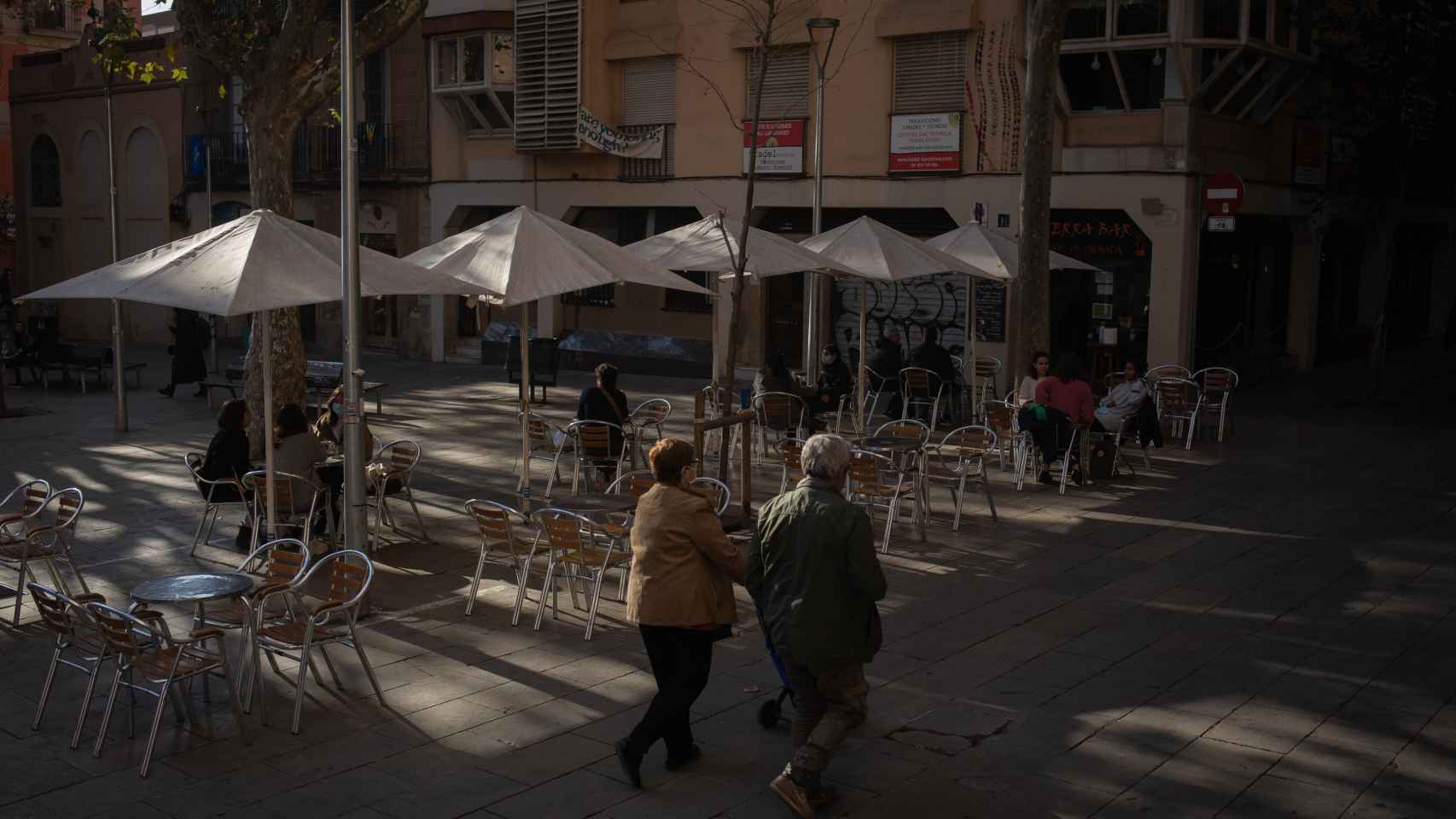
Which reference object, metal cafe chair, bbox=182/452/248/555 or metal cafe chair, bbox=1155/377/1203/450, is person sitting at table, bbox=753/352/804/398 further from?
metal cafe chair, bbox=182/452/248/555

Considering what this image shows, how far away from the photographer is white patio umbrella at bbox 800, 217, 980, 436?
14156mm

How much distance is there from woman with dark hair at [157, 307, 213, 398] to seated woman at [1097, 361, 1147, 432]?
13894mm

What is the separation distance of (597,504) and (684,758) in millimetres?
3060

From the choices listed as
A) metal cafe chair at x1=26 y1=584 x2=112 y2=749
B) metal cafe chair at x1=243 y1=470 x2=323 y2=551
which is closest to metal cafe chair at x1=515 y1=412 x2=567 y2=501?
metal cafe chair at x1=243 y1=470 x2=323 y2=551

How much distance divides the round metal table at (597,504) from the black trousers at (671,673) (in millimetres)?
2883

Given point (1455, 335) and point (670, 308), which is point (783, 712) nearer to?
point (670, 308)

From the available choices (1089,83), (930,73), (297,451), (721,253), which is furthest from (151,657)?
(930,73)

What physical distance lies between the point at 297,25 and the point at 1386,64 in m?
16.6

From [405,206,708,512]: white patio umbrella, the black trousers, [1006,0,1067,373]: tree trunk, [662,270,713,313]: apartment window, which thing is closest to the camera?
the black trousers

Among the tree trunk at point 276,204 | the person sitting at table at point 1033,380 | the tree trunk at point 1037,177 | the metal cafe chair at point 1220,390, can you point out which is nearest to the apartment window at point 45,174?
the tree trunk at point 276,204

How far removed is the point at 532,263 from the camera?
1172 centimetres

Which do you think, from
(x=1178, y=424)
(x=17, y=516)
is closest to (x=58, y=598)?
(x=17, y=516)

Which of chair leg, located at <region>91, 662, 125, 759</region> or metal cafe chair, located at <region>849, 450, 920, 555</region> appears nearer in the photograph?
chair leg, located at <region>91, 662, 125, 759</region>

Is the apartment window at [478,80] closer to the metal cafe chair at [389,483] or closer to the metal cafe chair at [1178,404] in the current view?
the metal cafe chair at [1178,404]
